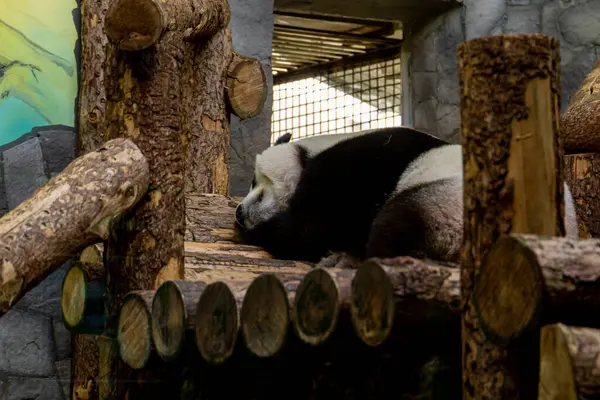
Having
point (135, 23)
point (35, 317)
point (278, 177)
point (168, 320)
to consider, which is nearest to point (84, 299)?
point (168, 320)

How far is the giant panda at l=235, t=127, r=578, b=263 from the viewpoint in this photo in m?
2.63

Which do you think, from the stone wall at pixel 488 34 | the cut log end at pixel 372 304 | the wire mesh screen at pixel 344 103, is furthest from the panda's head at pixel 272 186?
the wire mesh screen at pixel 344 103

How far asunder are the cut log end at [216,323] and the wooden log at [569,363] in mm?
838

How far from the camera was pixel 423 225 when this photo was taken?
2.62 metres

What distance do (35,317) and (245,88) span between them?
1.32 meters

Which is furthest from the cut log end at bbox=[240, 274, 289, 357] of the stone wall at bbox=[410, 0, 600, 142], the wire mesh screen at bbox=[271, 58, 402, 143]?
the wire mesh screen at bbox=[271, 58, 402, 143]

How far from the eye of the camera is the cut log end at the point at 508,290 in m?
1.27

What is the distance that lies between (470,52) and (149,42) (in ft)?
3.77

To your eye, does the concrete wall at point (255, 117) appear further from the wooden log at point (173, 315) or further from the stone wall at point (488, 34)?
the wooden log at point (173, 315)

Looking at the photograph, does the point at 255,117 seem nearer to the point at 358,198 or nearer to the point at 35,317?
the point at 35,317

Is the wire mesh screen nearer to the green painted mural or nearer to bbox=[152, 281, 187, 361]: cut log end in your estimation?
the green painted mural

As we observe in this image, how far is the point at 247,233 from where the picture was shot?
3244 millimetres

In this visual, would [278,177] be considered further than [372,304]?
Yes

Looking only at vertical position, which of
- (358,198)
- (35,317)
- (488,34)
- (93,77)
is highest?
(488,34)
